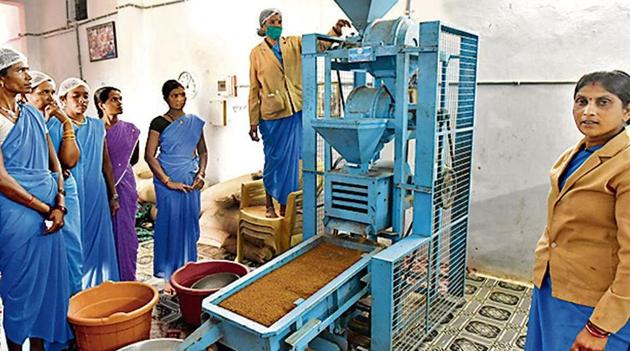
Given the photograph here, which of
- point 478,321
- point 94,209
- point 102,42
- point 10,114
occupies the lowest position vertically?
point 478,321

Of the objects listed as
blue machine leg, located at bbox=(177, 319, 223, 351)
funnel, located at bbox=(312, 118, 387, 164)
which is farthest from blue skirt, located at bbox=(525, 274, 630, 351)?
blue machine leg, located at bbox=(177, 319, 223, 351)

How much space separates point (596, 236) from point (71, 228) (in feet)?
7.63

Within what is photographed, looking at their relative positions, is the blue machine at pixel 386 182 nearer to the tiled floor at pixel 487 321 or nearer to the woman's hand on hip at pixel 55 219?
the tiled floor at pixel 487 321

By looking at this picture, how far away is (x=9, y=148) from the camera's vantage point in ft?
6.32

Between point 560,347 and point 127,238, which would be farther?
point 127,238

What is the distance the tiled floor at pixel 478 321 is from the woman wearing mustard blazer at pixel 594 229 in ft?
3.58

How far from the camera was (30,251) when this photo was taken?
2016mm

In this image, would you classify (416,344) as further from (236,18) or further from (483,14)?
(236,18)

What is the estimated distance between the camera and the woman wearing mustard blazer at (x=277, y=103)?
3318mm

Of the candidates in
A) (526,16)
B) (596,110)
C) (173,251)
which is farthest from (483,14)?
(173,251)

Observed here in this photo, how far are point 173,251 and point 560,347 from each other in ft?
8.06

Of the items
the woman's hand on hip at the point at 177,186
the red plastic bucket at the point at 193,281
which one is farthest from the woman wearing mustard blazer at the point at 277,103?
the red plastic bucket at the point at 193,281

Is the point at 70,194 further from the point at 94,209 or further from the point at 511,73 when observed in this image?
the point at 511,73

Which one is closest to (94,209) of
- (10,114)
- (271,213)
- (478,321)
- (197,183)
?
(197,183)
